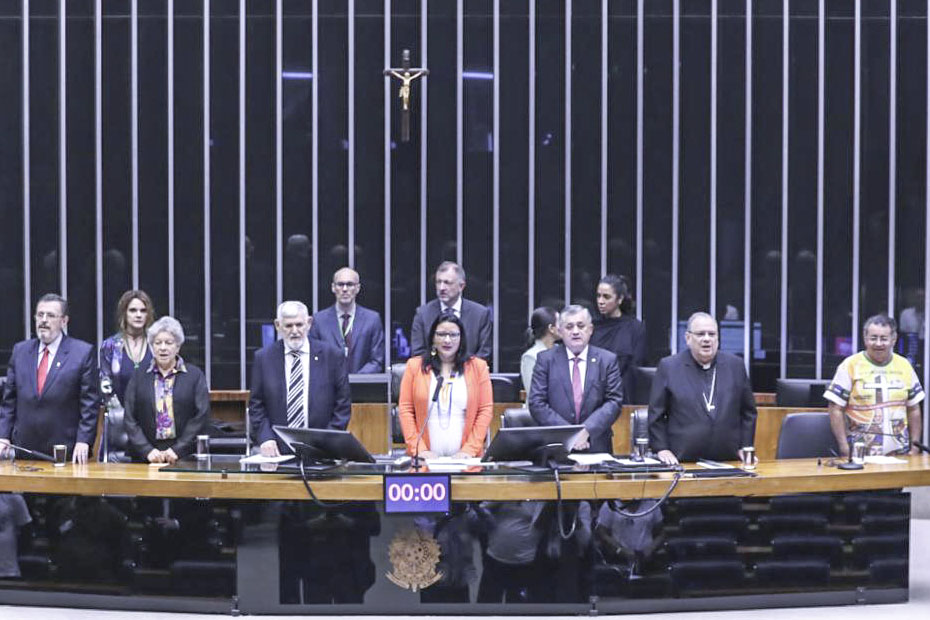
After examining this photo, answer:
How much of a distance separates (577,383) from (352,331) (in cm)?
181

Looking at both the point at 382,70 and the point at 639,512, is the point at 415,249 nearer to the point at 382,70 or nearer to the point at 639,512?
the point at 382,70

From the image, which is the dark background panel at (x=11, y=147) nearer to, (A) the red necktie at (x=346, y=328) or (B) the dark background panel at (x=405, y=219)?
(B) the dark background panel at (x=405, y=219)

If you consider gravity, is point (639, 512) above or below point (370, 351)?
below

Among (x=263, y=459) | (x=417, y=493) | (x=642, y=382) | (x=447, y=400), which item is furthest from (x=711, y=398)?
(x=263, y=459)

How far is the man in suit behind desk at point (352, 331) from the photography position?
28.4ft

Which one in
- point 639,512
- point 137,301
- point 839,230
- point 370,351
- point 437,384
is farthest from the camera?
point 839,230

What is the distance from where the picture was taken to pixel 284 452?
23.9ft

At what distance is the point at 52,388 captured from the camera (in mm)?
7316

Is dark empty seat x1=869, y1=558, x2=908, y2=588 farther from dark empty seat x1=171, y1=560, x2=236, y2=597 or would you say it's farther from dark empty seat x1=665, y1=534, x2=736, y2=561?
dark empty seat x1=171, y1=560, x2=236, y2=597

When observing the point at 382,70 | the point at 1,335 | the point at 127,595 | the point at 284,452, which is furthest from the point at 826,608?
the point at 1,335

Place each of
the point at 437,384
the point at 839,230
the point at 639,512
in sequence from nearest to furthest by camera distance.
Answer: the point at 639,512 → the point at 437,384 → the point at 839,230

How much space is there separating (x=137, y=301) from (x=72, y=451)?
879mm

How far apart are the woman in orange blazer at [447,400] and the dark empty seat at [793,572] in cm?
140

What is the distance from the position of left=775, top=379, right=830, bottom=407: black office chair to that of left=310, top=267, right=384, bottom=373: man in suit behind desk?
2415 mm
